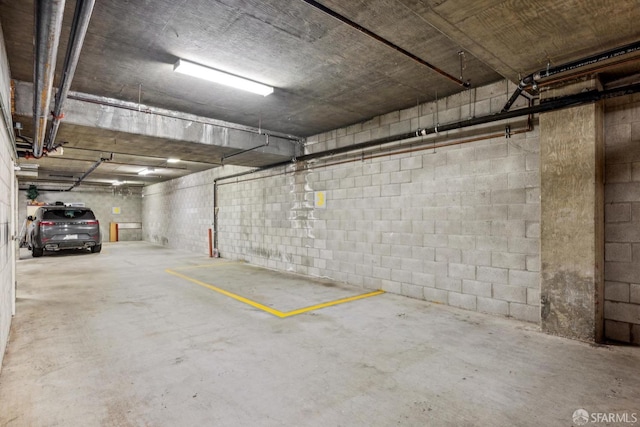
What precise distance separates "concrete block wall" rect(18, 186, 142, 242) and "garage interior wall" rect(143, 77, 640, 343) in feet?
39.7

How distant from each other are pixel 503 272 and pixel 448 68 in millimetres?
2451

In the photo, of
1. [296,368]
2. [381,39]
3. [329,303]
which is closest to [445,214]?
[329,303]

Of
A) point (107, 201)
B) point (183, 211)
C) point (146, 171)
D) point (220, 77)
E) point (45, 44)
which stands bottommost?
point (183, 211)

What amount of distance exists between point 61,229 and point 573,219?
1151cm

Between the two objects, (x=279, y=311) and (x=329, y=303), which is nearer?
(x=279, y=311)

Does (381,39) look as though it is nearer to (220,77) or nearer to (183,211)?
(220,77)

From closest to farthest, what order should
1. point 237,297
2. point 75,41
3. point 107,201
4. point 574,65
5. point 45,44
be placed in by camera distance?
1. point 45,44
2. point 75,41
3. point 574,65
4. point 237,297
5. point 107,201

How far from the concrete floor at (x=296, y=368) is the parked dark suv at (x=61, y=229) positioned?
5.81 m

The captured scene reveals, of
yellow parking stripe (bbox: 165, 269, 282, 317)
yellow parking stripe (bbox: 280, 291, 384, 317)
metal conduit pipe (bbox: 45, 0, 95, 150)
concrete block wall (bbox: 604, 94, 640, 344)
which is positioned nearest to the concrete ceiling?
metal conduit pipe (bbox: 45, 0, 95, 150)

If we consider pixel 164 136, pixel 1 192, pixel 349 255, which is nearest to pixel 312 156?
pixel 349 255

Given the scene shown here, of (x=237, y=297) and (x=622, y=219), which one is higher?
(x=622, y=219)

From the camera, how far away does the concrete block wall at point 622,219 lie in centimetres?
294

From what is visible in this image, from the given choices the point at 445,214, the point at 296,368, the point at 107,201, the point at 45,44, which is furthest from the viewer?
the point at 107,201

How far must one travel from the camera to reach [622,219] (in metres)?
3.01
